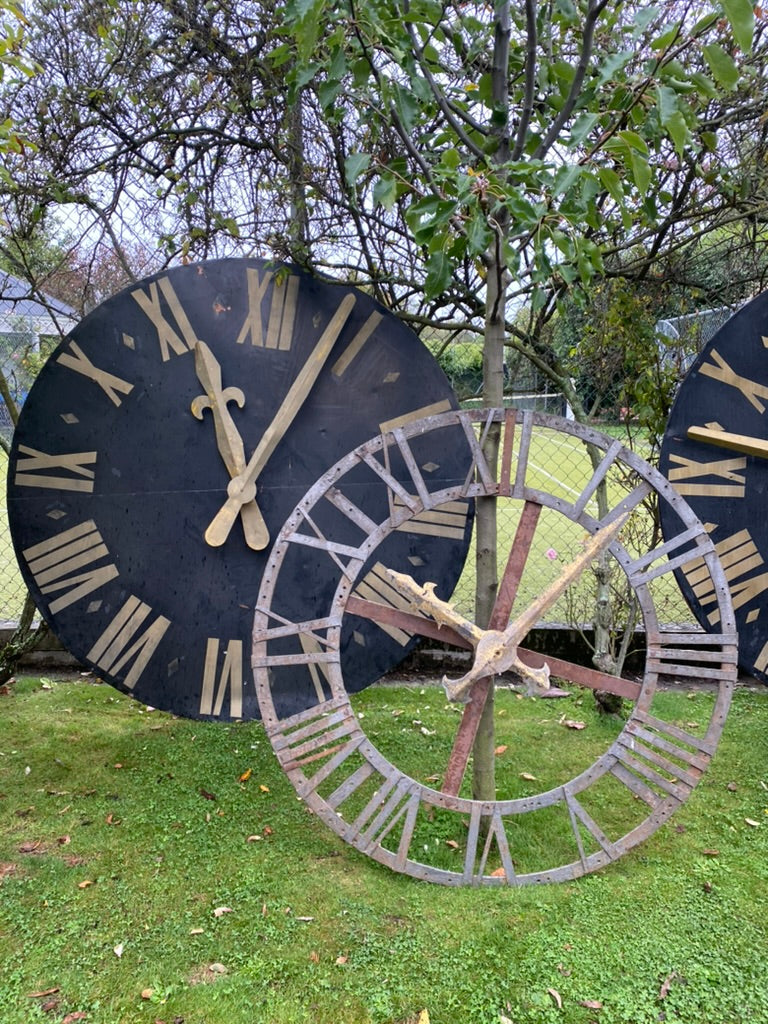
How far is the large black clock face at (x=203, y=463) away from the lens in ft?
8.52

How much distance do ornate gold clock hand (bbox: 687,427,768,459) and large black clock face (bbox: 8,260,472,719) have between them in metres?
0.91

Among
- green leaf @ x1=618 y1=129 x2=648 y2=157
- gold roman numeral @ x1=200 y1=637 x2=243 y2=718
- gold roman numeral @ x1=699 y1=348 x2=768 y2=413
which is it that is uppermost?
green leaf @ x1=618 y1=129 x2=648 y2=157

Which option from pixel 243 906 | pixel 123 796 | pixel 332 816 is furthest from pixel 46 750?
pixel 332 816

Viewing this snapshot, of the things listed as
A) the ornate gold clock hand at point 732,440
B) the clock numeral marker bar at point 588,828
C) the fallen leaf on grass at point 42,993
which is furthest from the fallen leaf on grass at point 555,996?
the ornate gold clock hand at point 732,440

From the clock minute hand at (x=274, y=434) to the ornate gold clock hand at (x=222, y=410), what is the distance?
39 millimetres

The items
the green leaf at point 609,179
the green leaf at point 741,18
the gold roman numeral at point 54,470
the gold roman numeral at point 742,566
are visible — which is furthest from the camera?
the gold roman numeral at point 742,566

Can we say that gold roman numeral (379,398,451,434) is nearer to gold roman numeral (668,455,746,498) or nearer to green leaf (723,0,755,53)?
gold roman numeral (668,455,746,498)

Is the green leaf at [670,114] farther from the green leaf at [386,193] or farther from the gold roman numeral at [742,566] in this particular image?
the gold roman numeral at [742,566]

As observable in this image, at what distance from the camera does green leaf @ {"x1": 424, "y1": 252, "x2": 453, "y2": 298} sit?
182 centimetres

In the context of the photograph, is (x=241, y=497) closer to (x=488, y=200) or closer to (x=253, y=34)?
(x=488, y=200)

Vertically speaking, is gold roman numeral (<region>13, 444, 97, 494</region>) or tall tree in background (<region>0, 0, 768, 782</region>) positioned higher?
tall tree in background (<region>0, 0, 768, 782</region>)

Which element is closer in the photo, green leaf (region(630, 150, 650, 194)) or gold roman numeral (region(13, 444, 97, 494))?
green leaf (region(630, 150, 650, 194))

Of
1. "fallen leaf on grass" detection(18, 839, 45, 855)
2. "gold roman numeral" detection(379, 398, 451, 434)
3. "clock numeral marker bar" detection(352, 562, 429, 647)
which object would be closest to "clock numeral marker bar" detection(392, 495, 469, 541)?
"clock numeral marker bar" detection(352, 562, 429, 647)

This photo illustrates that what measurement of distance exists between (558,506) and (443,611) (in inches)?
17.9
